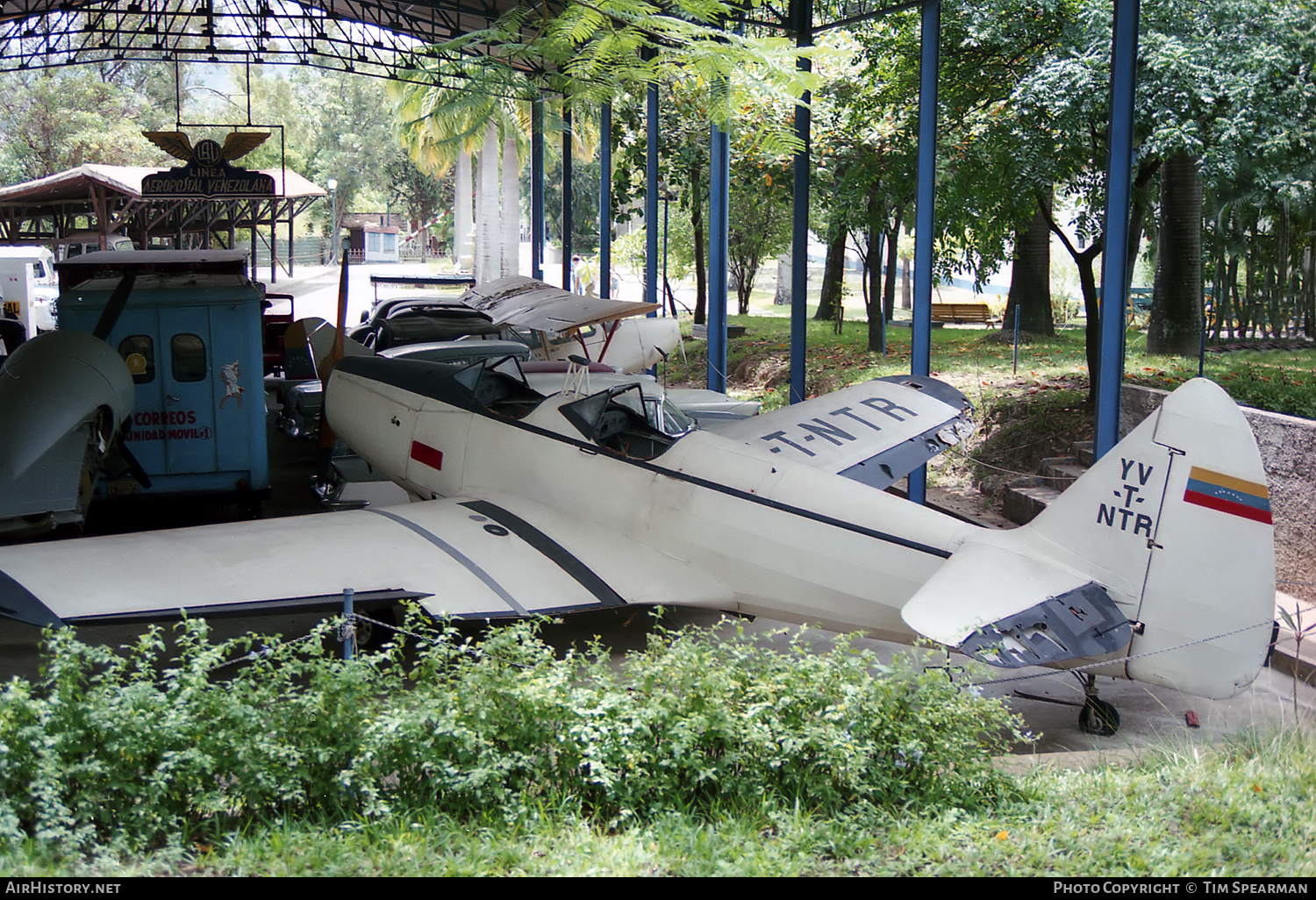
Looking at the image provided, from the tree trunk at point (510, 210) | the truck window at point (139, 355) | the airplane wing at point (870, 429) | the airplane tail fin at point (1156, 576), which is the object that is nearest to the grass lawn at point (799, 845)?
the airplane tail fin at point (1156, 576)

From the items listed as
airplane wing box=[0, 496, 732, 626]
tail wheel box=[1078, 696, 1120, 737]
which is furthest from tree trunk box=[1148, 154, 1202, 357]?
airplane wing box=[0, 496, 732, 626]

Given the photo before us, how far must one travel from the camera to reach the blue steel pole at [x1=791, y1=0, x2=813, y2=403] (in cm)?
1225

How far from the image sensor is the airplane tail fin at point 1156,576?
5137mm

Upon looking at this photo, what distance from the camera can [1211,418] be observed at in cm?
525

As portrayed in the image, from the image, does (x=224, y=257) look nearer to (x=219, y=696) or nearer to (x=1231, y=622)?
(x=219, y=696)

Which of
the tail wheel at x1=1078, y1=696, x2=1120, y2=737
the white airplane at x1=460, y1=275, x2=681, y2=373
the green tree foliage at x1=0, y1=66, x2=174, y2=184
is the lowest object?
the tail wheel at x1=1078, y1=696, x2=1120, y2=737

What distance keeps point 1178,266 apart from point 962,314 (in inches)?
644

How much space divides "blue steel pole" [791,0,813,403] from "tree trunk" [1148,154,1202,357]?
215 inches

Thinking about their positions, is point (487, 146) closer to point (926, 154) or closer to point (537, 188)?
point (537, 188)

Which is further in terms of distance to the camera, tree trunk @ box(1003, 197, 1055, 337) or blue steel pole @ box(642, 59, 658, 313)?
tree trunk @ box(1003, 197, 1055, 337)

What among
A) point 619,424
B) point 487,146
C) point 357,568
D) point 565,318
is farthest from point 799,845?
point 487,146

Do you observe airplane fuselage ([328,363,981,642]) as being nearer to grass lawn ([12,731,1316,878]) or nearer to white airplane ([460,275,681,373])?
grass lawn ([12,731,1316,878])

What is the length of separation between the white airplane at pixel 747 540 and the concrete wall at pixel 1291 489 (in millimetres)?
2850

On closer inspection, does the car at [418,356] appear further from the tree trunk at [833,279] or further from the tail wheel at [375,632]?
the tree trunk at [833,279]
